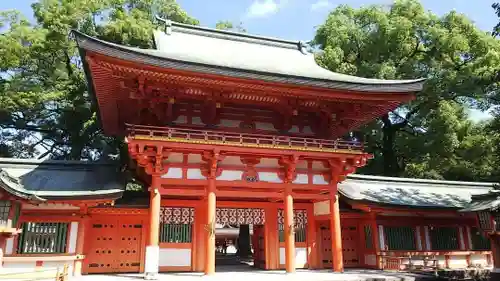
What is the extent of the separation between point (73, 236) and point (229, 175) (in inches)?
221

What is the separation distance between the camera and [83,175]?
572 inches

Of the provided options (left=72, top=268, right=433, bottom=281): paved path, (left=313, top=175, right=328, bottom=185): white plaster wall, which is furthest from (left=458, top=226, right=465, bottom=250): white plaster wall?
(left=313, top=175, right=328, bottom=185): white plaster wall

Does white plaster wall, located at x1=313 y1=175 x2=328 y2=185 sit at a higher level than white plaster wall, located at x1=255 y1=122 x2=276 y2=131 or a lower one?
lower

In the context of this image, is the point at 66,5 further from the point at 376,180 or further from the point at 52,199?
the point at 376,180

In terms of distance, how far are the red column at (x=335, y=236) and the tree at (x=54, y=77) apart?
15.7 m

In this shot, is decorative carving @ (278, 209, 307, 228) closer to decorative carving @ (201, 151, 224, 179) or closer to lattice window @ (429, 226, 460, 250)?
decorative carving @ (201, 151, 224, 179)

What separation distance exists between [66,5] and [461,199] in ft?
88.1

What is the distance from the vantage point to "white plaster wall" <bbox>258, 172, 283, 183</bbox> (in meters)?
13.8

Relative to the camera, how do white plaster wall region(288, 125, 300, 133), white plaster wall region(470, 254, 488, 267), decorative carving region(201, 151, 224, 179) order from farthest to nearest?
white plaster wall region(470, 254, 488, 267) → white plaster wall region(288, 125, 300, 133) → decorative carving region(201, 151, 224, 179)

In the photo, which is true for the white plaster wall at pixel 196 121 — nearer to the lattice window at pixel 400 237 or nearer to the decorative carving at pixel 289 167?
the decorative carving at pixel 289 167

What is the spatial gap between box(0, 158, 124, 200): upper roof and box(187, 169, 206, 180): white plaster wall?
7.96 ft

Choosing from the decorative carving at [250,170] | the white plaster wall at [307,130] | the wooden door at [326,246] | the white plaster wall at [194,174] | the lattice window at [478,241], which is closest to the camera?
the white plaster wall at [194,174]

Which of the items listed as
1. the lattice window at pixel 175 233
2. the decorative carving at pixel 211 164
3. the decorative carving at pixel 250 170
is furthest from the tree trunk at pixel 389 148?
the decorative carving at pixel 211 164

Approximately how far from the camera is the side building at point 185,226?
12.4 m
